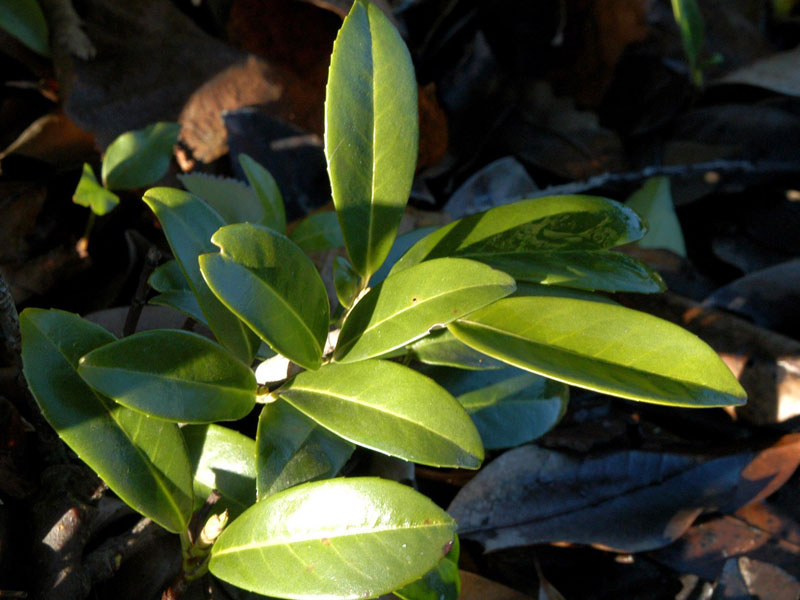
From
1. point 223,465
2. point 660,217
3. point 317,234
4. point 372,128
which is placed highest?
point 372,128

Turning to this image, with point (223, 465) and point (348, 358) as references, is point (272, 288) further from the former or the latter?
point (223, 465)

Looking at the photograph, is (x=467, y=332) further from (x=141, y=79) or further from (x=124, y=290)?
(x=141, y=79)

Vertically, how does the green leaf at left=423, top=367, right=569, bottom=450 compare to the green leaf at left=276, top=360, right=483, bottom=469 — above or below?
below

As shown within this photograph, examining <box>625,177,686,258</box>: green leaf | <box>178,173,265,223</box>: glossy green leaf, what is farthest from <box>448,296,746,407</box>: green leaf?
<box>625,177,686,258</box>: green leaf

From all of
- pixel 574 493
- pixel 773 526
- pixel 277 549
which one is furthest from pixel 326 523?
pixel 773 526

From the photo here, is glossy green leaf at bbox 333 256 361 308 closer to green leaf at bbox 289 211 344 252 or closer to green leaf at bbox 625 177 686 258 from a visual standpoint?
green leaf at bbox 289 211 344 252

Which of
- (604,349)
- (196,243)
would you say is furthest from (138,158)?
(604,349)

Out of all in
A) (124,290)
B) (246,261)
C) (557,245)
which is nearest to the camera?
(246,261)
